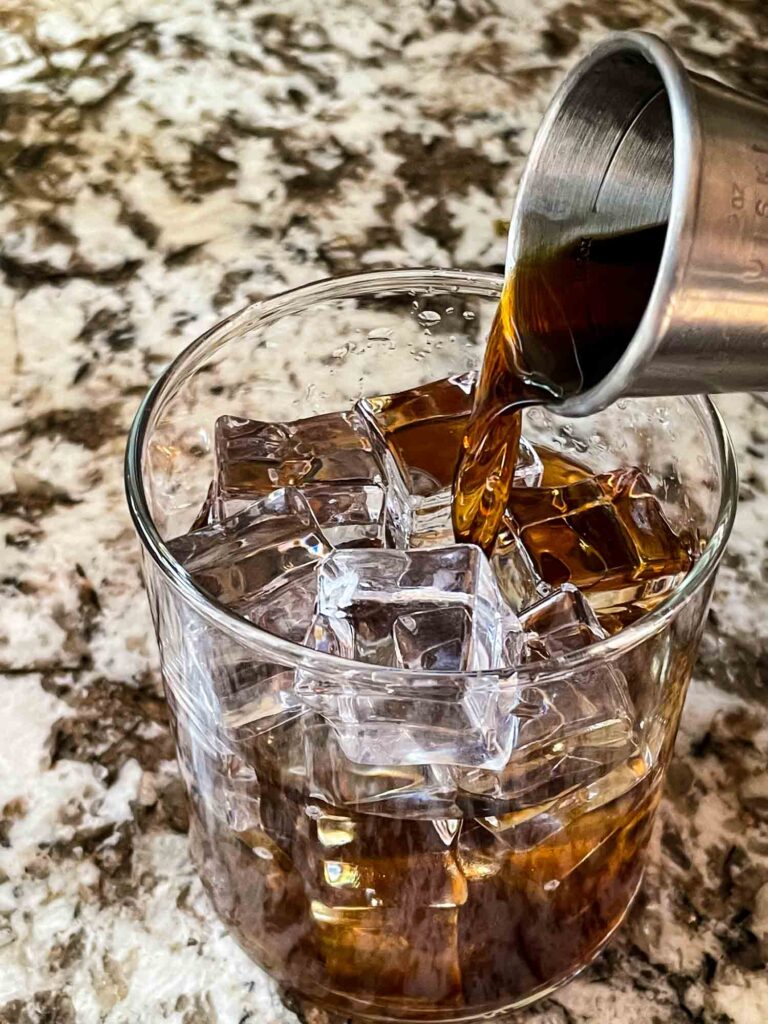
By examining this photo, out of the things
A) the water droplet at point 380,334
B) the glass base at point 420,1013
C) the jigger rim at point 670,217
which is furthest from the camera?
the water droplet at point 380,334

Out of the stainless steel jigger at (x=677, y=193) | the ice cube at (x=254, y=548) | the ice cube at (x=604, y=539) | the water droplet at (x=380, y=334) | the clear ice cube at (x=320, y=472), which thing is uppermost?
the stainless steel jigger at (x=677, y=193)

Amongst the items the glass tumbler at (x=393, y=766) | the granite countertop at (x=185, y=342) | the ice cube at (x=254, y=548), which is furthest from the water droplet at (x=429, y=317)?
the granite countertop at (x=185, y=342)

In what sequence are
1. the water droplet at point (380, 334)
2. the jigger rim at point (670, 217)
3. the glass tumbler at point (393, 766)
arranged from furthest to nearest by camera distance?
the water droplet at point (380, 334)
the glass tumbler at point (393, 766)
the jigger rim at point (670, 217)

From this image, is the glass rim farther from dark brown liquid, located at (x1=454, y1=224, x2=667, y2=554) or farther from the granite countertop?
the granite countertop

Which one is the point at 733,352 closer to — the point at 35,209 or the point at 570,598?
the point at 570,598

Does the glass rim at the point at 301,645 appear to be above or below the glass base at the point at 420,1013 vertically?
above

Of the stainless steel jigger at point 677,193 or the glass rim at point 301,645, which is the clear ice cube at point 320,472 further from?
the stainless steel jigger at point 677,193

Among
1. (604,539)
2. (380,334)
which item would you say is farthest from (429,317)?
(604,539)

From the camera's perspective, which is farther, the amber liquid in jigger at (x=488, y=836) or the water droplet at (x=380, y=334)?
the water droplet at (x=380, y=334)

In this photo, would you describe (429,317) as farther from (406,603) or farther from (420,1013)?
(420,1013)
